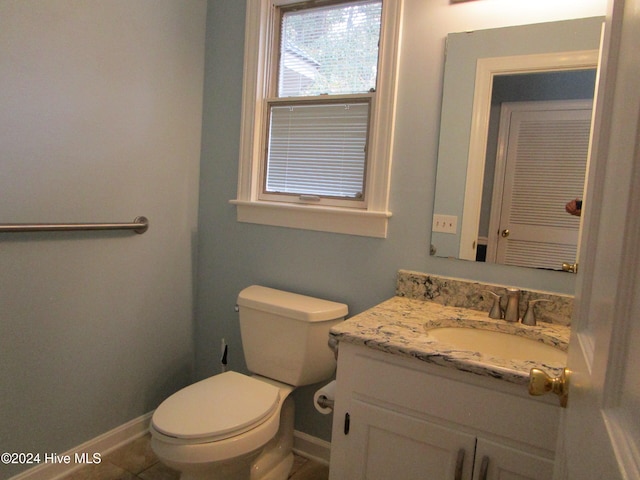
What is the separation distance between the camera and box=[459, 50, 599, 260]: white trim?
1398 millimetres

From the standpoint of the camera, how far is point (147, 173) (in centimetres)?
188

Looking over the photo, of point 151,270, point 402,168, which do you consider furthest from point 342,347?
point 151,270

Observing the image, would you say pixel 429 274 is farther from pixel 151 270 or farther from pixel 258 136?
pixel 151 270

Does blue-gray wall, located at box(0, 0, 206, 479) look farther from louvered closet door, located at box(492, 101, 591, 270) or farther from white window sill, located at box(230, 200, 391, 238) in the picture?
louvered closet door, located at box(492, 101, 591, 270)

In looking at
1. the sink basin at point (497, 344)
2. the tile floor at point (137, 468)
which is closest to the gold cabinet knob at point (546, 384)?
the sink basin at point (497, 344)

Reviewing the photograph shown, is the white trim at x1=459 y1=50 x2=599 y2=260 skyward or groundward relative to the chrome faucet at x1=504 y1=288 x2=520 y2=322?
skyward

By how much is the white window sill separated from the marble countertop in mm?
303

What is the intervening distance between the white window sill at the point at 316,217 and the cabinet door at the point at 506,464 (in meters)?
0.85

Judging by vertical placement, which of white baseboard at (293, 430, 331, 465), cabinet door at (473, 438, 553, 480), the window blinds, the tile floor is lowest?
the tile floor

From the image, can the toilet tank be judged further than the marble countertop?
Yes

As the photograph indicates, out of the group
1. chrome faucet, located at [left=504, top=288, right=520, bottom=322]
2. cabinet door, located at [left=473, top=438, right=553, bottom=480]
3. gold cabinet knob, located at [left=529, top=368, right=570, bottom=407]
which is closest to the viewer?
gold cabinet knob, located at [left=529, top=368, right=570, bottom=407]

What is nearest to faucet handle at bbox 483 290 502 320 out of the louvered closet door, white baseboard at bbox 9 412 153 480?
the louvered closet door

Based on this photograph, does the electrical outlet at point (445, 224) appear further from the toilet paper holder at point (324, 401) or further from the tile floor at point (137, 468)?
the tile floor at point (137, 468)

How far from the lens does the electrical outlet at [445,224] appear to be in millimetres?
1540
